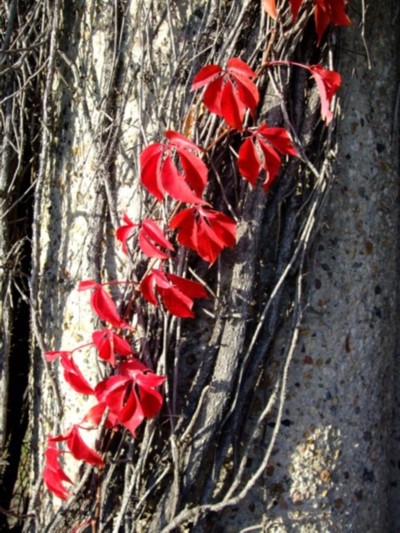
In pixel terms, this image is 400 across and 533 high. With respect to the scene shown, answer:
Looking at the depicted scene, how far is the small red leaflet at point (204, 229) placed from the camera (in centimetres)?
144

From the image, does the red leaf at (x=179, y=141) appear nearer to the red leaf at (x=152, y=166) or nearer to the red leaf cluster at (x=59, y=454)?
the red leaf at (x=152, y=166)

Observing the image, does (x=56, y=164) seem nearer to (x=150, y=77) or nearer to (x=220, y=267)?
(x=150, y=77)

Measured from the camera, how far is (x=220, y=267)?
1.57 metres

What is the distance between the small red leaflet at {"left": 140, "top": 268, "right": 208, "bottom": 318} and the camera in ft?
4.81

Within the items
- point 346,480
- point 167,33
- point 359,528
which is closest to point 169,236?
point 167,33

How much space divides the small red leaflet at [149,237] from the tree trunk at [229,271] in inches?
3.6

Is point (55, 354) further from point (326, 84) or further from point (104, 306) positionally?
point (326, 84)

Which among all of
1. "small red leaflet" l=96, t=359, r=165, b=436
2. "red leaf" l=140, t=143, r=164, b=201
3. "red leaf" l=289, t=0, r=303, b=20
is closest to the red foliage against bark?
"red leaf" l=289, t=0, r=303, b=20

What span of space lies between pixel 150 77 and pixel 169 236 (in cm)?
37

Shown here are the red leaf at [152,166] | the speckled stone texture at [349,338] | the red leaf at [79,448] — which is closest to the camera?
the red leaf at [152,166]

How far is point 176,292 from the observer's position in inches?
57.8

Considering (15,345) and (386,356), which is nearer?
(386,356)

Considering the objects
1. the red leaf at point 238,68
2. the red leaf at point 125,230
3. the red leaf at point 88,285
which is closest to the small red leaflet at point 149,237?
the red leaf at point 125,230

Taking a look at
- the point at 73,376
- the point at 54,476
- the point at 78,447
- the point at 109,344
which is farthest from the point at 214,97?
the point at 54,476
